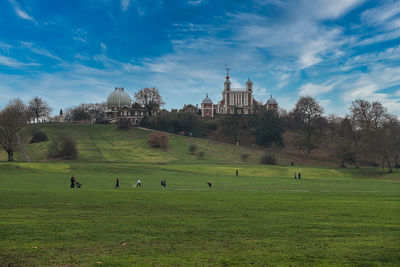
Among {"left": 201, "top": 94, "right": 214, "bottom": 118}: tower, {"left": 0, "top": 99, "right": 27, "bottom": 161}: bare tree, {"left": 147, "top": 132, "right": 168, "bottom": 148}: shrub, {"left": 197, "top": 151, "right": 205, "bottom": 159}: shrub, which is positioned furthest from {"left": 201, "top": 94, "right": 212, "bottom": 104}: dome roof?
{"left": 0, "top": 99, "right": 27, "bottom": 161}: bare tree

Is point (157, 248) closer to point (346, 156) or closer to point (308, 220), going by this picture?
point (308, 220)

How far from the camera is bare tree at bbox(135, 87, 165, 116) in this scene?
133375mm

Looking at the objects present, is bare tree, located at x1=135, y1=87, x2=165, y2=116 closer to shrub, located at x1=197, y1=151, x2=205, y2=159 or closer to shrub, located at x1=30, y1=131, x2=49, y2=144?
shrub, located at x1=30, y1=131, x2=49, y2=144

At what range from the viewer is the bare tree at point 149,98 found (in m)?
133

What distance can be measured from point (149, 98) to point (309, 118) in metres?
61.3

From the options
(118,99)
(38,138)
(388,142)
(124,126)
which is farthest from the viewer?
(118,99)

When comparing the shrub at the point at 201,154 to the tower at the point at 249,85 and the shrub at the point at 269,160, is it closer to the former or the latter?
the shrub at the point at 269,160

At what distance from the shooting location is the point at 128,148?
311 ft

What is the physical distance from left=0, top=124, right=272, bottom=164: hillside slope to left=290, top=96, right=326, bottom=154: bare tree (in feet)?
49.3

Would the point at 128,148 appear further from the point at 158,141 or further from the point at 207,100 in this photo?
the point at 207,100

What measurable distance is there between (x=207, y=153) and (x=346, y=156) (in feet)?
105

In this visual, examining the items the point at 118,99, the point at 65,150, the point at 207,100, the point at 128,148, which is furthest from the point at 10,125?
the point at 207,100

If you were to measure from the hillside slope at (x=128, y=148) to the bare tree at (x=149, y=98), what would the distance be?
67.1 ft

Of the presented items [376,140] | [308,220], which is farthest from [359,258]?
[376,140]
